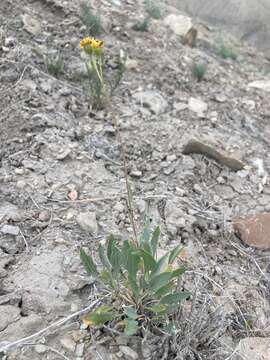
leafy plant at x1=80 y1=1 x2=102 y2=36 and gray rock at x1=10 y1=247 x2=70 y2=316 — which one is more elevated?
leafy plant at x1=80 y1=1 x2=102 y2=36

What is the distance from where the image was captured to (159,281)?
6.03 feet

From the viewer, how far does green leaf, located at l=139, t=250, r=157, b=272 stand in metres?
1.78

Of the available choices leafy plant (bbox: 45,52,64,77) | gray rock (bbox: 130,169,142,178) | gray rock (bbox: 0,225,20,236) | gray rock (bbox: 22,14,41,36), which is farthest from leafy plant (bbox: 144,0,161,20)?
gray rock (bbox: 0,225,20,236)

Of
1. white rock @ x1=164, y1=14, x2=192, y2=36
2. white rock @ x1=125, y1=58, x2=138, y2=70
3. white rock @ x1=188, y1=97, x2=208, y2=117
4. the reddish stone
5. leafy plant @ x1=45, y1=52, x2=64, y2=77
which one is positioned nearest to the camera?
the reddish stone

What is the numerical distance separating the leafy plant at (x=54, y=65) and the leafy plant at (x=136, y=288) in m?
2.07

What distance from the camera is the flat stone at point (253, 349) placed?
6.71ft

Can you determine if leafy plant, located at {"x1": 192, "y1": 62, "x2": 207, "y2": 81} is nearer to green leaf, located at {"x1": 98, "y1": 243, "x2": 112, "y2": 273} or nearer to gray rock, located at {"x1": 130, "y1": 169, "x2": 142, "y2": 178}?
gray rock, located at {"x1": 130, "y1": 169, "x2": 142, "y2": 178}

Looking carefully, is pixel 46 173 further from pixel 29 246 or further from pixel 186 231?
pixel 186 231

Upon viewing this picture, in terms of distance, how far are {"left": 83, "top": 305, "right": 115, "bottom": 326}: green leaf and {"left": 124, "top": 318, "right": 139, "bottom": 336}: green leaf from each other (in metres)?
0.07

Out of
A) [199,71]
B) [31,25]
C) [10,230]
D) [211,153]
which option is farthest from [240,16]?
[10,230]

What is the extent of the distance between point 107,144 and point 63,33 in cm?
148

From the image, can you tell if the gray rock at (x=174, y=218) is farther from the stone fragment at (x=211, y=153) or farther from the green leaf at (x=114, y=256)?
the green leaf at (x=114, y=256)

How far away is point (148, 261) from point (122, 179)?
1.16 meters

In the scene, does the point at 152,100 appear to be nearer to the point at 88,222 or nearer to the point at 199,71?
the point at 199,71
